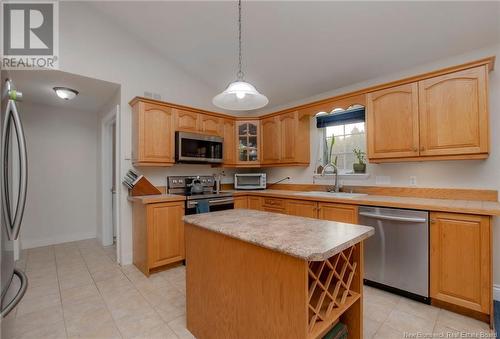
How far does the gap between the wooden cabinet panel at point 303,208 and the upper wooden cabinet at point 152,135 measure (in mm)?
1726

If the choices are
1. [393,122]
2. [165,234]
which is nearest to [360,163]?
[393,122]

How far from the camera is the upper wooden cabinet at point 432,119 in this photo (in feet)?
6.92

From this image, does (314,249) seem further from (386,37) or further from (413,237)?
(386,37)

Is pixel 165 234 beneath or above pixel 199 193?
beneath

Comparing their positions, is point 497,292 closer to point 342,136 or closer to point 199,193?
point 342,136

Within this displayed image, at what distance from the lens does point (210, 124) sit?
3.75 metres

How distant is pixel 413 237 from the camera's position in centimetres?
217

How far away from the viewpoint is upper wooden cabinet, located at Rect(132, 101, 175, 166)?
3.02m

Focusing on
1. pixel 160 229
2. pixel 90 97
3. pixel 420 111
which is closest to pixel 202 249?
pixel 160 229

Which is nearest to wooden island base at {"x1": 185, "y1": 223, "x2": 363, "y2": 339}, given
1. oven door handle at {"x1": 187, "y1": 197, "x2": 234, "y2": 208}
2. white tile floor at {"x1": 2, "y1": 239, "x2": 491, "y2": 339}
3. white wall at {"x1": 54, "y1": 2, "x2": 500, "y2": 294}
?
white tile floor at {"x1": 2, "y1": 239, "x2": 491, "y2": 339}

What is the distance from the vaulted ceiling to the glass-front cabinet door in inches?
27.2

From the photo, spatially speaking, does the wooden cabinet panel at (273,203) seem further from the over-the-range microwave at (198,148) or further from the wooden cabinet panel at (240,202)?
the over-the-range microwave at (198,148)

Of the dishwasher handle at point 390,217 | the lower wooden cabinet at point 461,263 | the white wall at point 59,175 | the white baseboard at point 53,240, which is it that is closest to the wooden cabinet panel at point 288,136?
the dishwasher handle at point 390,217

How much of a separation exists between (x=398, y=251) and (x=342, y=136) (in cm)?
181
